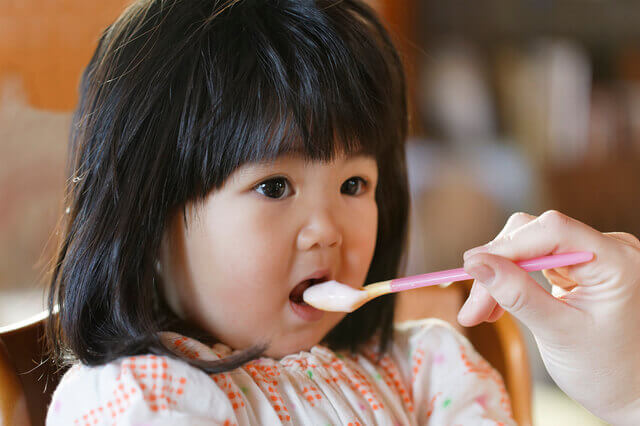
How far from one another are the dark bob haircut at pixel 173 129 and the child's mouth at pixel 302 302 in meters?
0.06

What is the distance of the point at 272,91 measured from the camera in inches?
22.1

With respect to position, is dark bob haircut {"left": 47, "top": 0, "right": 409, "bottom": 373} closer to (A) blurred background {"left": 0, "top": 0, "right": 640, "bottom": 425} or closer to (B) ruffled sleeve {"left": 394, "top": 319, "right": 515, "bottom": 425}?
(B) ruffled sleeve {"left": 394, "top": 319, "right": 515, "bottom": 425}

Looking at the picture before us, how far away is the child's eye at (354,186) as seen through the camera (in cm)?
63

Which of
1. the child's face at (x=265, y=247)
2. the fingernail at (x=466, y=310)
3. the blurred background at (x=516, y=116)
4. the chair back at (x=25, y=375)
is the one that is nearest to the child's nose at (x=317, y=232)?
the child's face at (x=265, y=247)

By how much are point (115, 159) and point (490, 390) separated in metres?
0.42

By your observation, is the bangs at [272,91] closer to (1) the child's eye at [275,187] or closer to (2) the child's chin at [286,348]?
(1) the child's eye at [275,187]

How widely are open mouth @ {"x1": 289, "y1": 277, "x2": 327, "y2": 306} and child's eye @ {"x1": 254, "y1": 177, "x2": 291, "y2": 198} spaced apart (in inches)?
3.3

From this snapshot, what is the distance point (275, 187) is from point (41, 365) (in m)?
0.27

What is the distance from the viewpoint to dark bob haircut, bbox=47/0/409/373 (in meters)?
0.56

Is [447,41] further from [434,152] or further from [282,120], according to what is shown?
[282,120]

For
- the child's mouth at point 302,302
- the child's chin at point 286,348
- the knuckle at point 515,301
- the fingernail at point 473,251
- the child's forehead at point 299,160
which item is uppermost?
the child's forehead at point 299,160

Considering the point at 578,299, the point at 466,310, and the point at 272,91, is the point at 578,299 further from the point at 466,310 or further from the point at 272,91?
the point at 272,91

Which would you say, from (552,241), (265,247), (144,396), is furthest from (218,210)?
(552,241)

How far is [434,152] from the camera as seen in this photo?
2.47 metres
